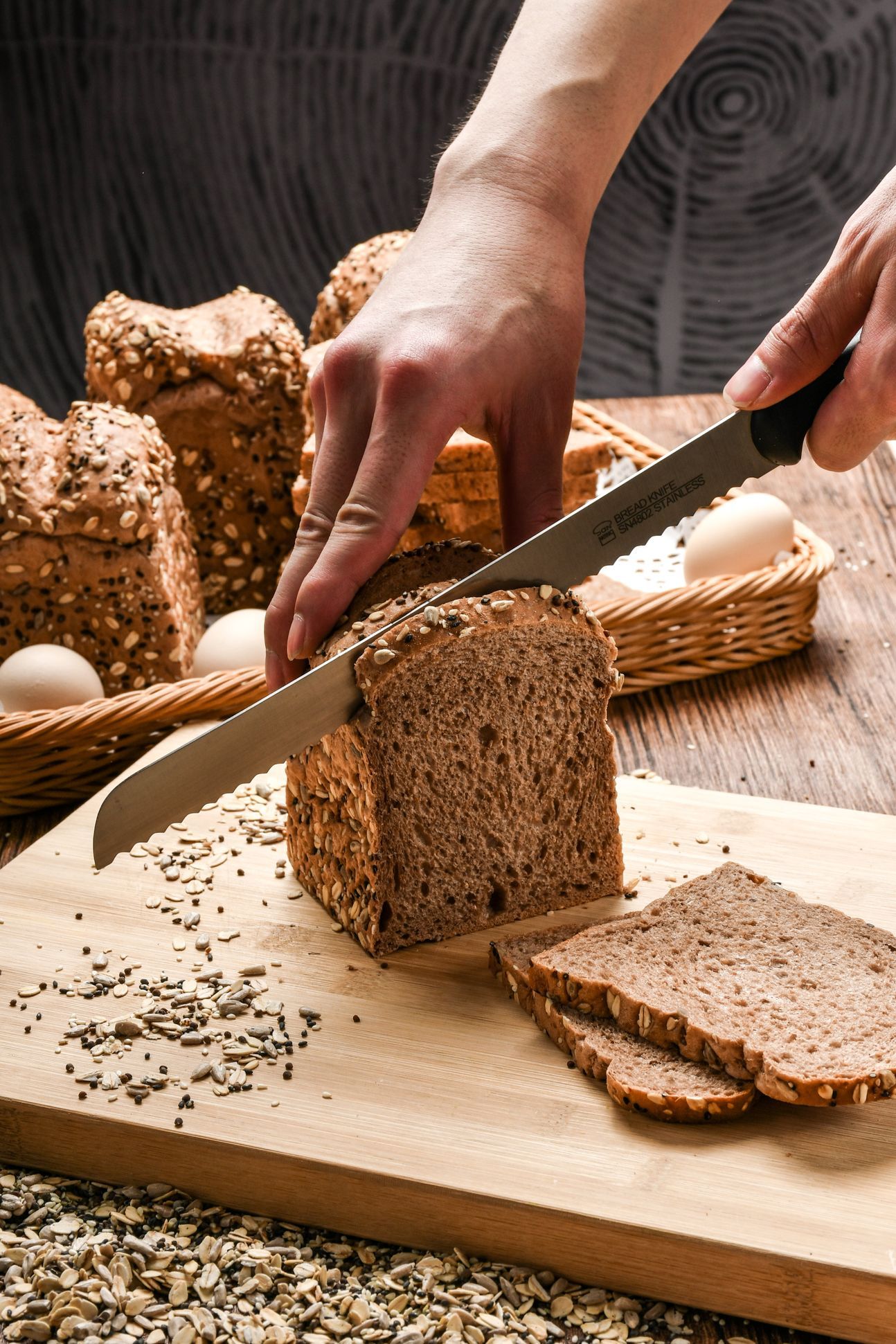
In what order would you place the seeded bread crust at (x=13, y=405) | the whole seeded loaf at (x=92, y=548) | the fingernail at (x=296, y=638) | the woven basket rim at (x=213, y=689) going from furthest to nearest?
the seeded bread crust at (x=13, y=405), the whole seeded loaf at (x=92, y=548), the woven basket rim at (x=213, y=689), the fingernail at (x=296, y=638)

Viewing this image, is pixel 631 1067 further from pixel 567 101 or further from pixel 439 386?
pixel 567 101

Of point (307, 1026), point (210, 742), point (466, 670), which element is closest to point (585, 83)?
point (466, 670)

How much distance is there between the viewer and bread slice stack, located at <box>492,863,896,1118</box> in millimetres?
1838

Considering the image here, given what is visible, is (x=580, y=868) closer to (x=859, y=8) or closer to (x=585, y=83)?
(x=585, y=83)

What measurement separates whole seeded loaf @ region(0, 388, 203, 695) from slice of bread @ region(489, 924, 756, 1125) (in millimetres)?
1356

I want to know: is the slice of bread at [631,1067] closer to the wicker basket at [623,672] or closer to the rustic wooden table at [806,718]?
the rustic wooden table at [806,718]

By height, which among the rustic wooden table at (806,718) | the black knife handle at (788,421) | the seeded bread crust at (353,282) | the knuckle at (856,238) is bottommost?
the rustic wooden table at (806,718)

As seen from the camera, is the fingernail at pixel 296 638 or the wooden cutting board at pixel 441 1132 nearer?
the wooden cutting board at pixel 441 1132

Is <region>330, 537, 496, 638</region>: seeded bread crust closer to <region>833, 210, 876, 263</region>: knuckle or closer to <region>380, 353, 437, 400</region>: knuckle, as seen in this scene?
<region>380, 353, 437, 400</region>: knuckle

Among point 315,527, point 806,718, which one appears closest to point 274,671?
point 315,527

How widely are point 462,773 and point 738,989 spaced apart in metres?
0.55

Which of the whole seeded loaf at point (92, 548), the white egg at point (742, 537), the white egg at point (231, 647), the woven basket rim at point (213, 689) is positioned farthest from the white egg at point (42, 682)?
the white egg at point (742, 537)

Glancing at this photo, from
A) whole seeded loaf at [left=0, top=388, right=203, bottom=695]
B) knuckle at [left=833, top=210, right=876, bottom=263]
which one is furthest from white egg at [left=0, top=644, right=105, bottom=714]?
knuckle at [left=833, top=210, right=876, bottom=263]

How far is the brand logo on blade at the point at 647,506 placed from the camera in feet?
6.86
